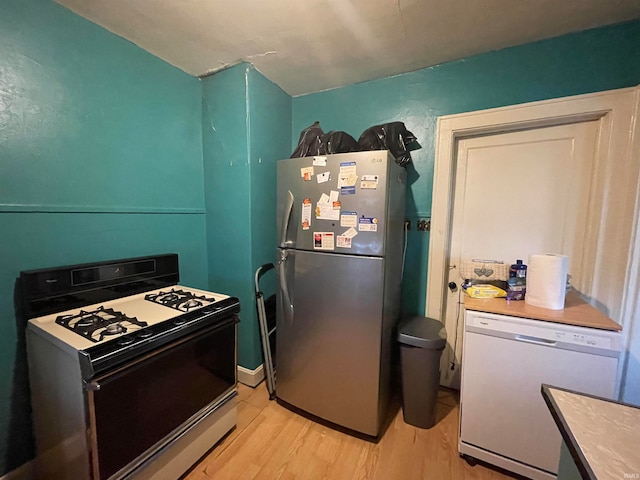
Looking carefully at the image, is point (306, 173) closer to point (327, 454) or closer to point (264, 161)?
point (264, 161)

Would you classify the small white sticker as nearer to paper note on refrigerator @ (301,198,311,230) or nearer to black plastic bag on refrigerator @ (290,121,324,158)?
paper note on refrigerator @ (301,198,311,230)

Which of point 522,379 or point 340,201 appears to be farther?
point 340,201

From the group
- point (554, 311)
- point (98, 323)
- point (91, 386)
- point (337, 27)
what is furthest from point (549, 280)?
point (98, 323)

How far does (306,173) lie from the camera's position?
1.65 m

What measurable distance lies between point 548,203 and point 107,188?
290cm

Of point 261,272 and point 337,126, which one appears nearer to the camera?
point 261,272

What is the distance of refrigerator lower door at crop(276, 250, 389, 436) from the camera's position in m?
1.52

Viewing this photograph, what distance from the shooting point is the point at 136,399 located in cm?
110

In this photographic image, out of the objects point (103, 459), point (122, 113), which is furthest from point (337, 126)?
point (103, 459)

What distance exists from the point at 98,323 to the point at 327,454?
1443mm

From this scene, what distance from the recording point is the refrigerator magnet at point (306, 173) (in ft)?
5.34

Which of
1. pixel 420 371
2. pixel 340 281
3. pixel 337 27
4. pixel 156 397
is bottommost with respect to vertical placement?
pixel 420 371

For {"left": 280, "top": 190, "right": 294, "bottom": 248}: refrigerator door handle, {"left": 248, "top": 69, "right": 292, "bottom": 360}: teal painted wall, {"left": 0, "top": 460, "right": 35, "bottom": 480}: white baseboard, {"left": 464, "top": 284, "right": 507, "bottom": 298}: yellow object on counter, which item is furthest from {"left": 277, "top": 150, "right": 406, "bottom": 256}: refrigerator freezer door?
{"left": 0, "top": 460, "right": 35, "bottom": 480}: white baseboard

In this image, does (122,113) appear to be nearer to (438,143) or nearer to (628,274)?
(438,143)
